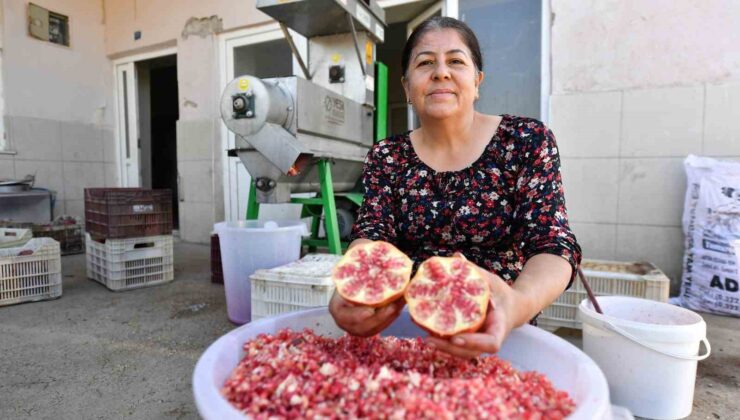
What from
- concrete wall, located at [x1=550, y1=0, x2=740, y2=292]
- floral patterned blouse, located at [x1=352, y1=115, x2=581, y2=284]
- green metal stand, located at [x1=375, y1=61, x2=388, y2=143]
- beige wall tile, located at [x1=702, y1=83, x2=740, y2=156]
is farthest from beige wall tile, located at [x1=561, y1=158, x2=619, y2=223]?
floral patterned blouse, located at [x1=352, y1=115, x2=581, y2=284]

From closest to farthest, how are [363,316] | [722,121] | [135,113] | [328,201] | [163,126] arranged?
[363,316] < [722,121] < [328,201] < [135,113] < [163,126]

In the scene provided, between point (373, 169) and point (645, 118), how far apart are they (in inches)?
104

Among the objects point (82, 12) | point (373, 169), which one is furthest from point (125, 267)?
point (82, 12)

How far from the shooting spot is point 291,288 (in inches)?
89.0

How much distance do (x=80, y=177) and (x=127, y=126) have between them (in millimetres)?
953

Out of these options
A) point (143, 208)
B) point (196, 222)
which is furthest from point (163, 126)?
point (143, 208)

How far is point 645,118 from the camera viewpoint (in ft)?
10.4

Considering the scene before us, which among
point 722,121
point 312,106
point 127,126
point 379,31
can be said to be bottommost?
point 722,121

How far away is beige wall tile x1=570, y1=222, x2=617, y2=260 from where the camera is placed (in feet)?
10.9

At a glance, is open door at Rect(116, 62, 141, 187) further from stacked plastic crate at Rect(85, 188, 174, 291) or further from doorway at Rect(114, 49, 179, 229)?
stacked plastic crate at Rect(85, 188, 174, 291)

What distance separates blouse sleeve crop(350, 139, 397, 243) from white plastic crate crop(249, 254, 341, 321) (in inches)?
33.2

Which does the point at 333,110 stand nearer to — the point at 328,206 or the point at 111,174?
the point at 328,206

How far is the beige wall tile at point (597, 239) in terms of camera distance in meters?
3.31

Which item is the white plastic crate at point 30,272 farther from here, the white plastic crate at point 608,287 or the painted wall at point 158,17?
the white plastic crate at point 608,287
